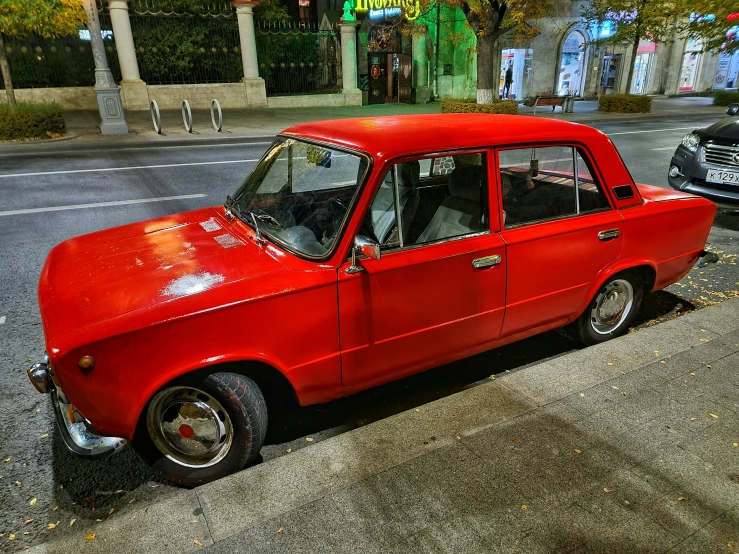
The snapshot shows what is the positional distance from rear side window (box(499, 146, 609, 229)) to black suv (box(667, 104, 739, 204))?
467 centimetres

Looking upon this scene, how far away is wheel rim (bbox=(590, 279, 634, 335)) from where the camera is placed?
151 inches

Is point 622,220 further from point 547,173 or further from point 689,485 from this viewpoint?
point 689,485

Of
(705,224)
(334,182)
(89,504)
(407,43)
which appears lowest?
(89,504)

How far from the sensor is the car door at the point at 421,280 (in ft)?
9.07

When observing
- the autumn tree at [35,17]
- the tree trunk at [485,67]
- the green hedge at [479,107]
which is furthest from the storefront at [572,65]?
the autumn tree at [35,17]

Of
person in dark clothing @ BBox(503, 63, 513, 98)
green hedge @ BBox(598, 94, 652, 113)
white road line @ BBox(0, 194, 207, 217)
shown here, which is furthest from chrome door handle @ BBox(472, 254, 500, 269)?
person in dark clothing @ BBox(503, 63, 513, 98)

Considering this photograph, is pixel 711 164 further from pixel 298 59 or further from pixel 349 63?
pixel 298 59

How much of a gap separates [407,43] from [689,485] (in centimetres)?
2643

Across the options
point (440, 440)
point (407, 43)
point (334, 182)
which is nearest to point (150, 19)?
point (407, 43)

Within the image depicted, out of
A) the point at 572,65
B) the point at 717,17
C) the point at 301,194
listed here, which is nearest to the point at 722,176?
the point at 301,194

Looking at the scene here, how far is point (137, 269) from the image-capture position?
272 centimetres

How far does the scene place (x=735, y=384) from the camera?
129 inches

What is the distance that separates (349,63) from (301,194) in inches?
867

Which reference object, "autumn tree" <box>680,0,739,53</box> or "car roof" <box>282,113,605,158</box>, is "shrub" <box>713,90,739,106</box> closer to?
"autumn tree" <box>680,0,739,53</box>
